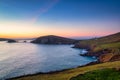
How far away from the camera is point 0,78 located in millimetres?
64250

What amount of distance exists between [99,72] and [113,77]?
323cm

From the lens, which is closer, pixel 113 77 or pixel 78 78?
pixel 113 77

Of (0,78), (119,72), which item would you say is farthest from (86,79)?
(0,78)

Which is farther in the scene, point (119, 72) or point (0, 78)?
point (0, 78)

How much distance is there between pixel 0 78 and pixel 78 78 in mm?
44976

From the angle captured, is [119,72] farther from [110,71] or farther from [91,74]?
[91,74]

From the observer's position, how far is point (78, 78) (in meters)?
27.7

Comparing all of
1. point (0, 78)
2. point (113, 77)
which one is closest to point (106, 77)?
point (113, 77)

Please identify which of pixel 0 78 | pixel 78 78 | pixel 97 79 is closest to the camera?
pixel 97 79

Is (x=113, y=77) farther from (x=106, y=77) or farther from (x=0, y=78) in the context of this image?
(x=0, y=78)

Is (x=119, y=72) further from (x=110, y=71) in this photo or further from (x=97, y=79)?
(x=97, y=79)

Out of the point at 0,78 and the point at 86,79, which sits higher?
the point at 86,79

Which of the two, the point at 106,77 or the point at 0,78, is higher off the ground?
the point at 106,77

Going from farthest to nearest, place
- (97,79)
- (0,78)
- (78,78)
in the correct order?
(0,78), (78,78), (97,79)
